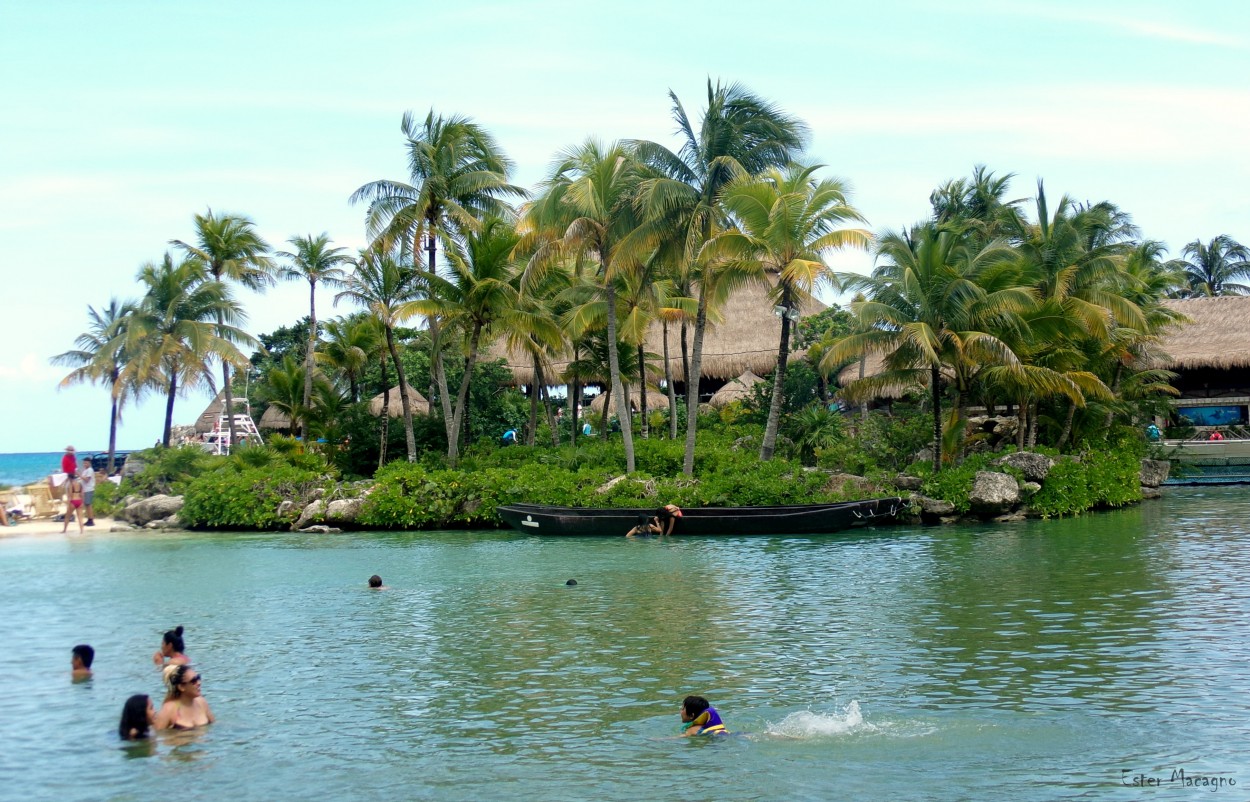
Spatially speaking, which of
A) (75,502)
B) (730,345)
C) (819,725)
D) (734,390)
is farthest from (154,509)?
(819,725)

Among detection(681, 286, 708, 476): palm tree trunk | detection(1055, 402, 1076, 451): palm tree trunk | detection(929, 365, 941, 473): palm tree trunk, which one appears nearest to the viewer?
detection(929, 365, 941, 473): palm tree trunk

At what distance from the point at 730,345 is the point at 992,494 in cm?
1840

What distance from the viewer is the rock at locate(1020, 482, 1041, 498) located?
88.4 ft

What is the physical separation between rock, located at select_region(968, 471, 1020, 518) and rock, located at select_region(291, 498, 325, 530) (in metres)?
16.1

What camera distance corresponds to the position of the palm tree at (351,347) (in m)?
38.0

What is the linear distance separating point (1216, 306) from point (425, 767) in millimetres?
40330

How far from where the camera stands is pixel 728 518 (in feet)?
82.4

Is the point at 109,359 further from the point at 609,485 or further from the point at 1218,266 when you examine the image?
the point at 1218,266

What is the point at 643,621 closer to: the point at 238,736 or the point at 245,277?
the point at 238,736

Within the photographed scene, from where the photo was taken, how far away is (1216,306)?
136 ft

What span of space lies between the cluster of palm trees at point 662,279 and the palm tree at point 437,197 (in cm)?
6

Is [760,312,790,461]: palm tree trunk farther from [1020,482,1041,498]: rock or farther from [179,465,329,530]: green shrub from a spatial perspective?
[179,465,329,530]: green shrub

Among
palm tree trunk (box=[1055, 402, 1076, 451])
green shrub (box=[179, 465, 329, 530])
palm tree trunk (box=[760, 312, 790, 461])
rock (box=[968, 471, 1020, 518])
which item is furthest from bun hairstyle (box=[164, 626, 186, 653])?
palm tree trunk (box=[1055, 402, 1076, 451])

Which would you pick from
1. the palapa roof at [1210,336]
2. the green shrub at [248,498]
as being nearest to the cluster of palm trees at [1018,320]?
the palapa roof at [1210,336]
